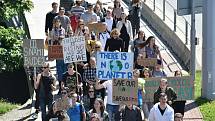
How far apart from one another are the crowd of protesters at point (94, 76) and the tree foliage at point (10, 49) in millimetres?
953

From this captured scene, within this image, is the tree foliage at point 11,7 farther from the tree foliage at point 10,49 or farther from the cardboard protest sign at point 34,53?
the cardboard protest sign at point 34,53

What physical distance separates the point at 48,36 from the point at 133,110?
17.2 feet

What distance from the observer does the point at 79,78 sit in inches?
711

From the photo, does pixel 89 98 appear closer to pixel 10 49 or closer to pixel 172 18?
pixel 10 49

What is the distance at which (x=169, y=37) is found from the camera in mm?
26406

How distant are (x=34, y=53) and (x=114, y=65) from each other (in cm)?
246

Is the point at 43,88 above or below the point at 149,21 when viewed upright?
below

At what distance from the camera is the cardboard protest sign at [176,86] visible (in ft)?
56.7

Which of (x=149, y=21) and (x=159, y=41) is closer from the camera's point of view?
(x=159, y=41)

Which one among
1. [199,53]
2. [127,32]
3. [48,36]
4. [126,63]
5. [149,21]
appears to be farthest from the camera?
[149,21]

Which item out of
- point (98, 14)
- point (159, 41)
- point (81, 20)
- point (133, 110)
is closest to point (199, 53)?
point (159, 41)

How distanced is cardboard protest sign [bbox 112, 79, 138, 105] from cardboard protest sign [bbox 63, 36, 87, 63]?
1609 millimetres

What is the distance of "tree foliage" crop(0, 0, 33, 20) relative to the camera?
21828 mm

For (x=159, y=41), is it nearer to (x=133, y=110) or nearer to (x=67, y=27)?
(x=67, y=27)
